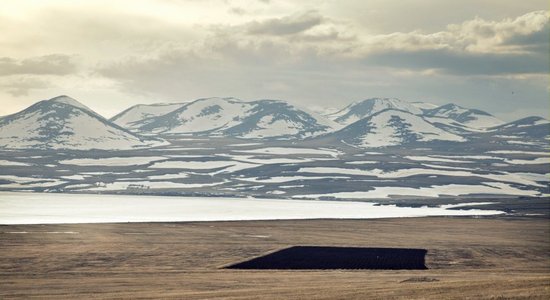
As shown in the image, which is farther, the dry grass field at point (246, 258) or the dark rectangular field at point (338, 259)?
the dark rectangular field at point (338, 259)

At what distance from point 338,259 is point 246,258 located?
1080cm

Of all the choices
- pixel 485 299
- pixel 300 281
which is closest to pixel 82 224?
pixel 300 281

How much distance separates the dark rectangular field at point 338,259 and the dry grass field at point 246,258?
8.87 ft

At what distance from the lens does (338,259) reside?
92750 millimetres

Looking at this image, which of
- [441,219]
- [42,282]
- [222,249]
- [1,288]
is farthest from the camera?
[441,219]

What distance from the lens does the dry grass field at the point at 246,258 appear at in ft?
198

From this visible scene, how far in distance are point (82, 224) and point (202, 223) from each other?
75.6 feet

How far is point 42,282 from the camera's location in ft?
228

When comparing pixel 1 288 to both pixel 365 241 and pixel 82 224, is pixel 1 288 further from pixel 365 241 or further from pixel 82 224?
pixel 82 224

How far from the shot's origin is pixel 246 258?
92.7 meters

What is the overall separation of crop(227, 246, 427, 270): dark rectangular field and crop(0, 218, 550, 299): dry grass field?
2704 millimetres

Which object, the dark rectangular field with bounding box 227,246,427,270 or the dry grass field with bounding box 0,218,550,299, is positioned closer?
the dry grass field with bounding box 0,218,550,299

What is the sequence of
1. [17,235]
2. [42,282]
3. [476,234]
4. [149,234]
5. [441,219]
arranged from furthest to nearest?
[441,219] < [476,234] < [149,234] < [17,235] < [42,282]

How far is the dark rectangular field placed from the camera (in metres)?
85.4
